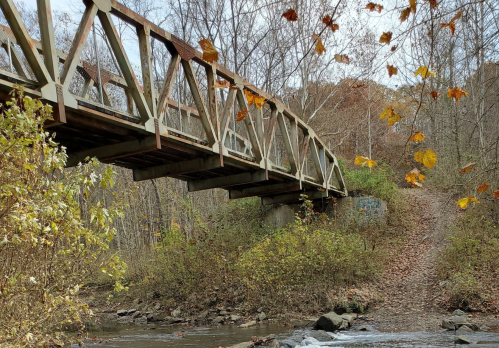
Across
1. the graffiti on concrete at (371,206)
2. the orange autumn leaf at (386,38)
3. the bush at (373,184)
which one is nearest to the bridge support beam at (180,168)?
the orange autumn leaf at (386,38)

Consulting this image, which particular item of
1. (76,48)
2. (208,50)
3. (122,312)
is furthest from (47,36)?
(122,312)

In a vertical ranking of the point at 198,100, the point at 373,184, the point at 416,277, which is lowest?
the point at 416,277

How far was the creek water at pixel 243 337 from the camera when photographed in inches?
343

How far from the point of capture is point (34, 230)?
4418mm

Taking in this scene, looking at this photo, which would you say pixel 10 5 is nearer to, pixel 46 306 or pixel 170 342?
pixel 46 306

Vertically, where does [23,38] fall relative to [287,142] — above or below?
above

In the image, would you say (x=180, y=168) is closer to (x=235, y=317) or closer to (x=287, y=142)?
(x=287, y=142)

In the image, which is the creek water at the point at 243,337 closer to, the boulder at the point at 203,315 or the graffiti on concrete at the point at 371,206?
the boulder at the point at 203,315

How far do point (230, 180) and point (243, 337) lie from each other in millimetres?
5003

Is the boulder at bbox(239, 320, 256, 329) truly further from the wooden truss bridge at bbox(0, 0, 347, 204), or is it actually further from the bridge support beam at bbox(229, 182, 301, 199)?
the bridge support beam at bbox(229, 182, 301, 199)

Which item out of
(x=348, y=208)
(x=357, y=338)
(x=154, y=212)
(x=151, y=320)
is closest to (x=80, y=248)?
(x=357, y=338)

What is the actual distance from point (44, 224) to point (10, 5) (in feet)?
9.34

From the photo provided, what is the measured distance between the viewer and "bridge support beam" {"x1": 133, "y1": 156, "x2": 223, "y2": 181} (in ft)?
35.3

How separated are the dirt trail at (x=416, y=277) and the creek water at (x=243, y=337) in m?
1.03
